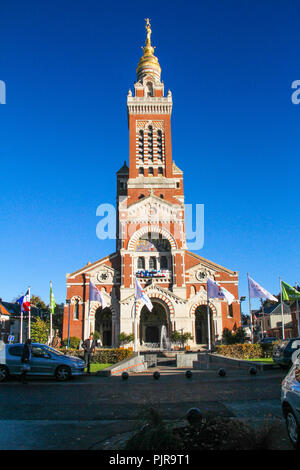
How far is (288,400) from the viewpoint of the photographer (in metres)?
6.25

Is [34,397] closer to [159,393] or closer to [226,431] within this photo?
[159,393]

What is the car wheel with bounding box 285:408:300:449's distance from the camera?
5699mm

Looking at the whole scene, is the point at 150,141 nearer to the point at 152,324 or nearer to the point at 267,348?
the point at 152,324

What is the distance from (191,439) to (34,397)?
7654 millimetres

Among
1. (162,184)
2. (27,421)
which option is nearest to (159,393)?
(27,421)

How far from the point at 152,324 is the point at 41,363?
29725 millimetres

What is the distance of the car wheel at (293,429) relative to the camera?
570cm

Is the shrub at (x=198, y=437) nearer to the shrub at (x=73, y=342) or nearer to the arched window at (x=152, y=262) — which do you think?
the shrub at (x=73, y=342)

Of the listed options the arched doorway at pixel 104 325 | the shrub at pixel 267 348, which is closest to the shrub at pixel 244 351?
the shrub at pixel 267 348

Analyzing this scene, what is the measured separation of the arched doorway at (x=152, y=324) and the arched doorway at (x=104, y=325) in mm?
4053

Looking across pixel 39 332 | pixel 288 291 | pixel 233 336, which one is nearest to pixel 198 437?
pixel 288 291

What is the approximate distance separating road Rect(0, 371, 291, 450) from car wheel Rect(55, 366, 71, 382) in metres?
0.45

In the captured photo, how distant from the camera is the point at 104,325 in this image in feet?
151

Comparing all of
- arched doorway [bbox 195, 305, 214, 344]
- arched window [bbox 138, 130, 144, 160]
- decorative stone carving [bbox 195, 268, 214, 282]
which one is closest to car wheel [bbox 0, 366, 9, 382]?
decorative stone carving [bbox 195, 268, 214, 282]
